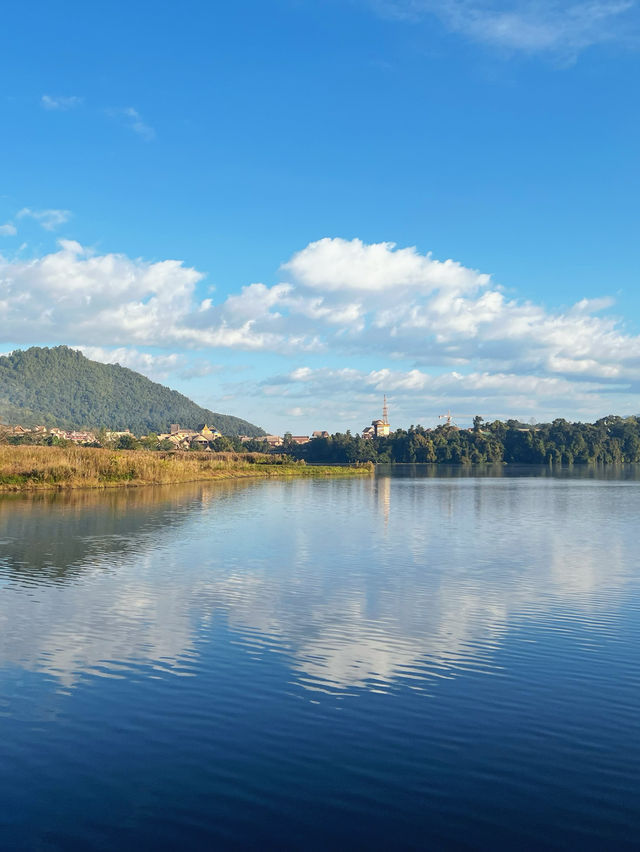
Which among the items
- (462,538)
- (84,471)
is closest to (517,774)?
(462,538)

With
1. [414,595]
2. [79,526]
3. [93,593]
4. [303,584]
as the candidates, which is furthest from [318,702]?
[79,526]

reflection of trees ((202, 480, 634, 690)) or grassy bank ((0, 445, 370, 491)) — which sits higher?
grassy bank ((0, 445, 370, 491))

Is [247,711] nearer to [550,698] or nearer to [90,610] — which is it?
[550,698]

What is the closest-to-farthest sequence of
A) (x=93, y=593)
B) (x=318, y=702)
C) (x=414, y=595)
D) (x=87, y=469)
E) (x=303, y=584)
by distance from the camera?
(x=318, y=702) < (x=93, y=593) < (x=414, y=595) < (x=303, y=584) < (x=87, y=469)

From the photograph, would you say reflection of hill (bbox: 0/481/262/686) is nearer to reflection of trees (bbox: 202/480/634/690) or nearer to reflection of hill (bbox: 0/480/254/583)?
reflection of hill (bbox: 0/480/254/583)

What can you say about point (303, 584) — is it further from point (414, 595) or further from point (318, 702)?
point (318, 702)

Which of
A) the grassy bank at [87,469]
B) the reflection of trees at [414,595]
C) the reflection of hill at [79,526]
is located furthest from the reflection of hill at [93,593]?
the grassy bank at [87,469]

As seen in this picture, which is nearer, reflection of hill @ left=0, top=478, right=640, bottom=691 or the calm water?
the calm water

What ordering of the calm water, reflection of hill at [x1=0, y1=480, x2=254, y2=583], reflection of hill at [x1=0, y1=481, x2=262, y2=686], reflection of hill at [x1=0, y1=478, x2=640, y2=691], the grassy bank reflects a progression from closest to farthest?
the calm water
reflection of hill at [x1=0, y1=481, x2=262, y2=686]
reflection of hill at [x1=0, y1=478, x2=640, y2=691]
reflection of hill at [x1=0, y1=480, x2=254, y2=583]
the grassy bank

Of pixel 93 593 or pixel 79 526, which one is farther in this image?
Result: pixel 79 526

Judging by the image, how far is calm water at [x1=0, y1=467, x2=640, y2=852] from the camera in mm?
9930

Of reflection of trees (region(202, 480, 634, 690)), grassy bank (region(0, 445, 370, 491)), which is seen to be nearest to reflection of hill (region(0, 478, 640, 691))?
reflection of trees (region(202, 480, 634, 690))

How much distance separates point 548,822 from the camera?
9914 mm

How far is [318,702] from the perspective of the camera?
47.0 ft
